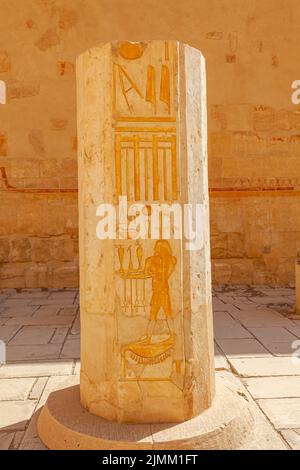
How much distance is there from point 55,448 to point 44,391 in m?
0.88

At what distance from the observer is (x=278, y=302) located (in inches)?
243

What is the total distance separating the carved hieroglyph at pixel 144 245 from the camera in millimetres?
2264

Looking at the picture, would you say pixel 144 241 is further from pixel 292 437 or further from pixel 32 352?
pixel 32 352

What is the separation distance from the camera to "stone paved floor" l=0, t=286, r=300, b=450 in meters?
2.56

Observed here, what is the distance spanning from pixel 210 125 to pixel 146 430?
6204 millimetres

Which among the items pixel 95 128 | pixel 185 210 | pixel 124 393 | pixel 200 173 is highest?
pixel 95 128

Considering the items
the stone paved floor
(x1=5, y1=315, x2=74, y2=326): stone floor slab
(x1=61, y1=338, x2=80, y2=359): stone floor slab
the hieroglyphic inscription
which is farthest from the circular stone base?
(x1=5, y1=315, x2=74, y2=326): stone floor slab

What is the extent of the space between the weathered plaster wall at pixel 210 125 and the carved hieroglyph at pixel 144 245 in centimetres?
529

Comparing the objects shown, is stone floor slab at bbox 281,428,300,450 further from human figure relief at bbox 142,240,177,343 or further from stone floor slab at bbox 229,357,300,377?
stone floor slab at bbox 229,357,300,377

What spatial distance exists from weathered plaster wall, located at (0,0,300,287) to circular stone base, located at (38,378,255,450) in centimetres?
515

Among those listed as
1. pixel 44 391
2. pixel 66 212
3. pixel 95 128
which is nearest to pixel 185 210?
pixel 95 128

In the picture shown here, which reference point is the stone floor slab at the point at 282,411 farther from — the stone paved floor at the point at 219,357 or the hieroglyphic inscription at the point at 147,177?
the hieroglyphic inscription at the point at 147,177

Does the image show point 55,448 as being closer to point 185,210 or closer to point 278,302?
point 185,210

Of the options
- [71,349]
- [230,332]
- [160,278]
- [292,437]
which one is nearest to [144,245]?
[160,278]
